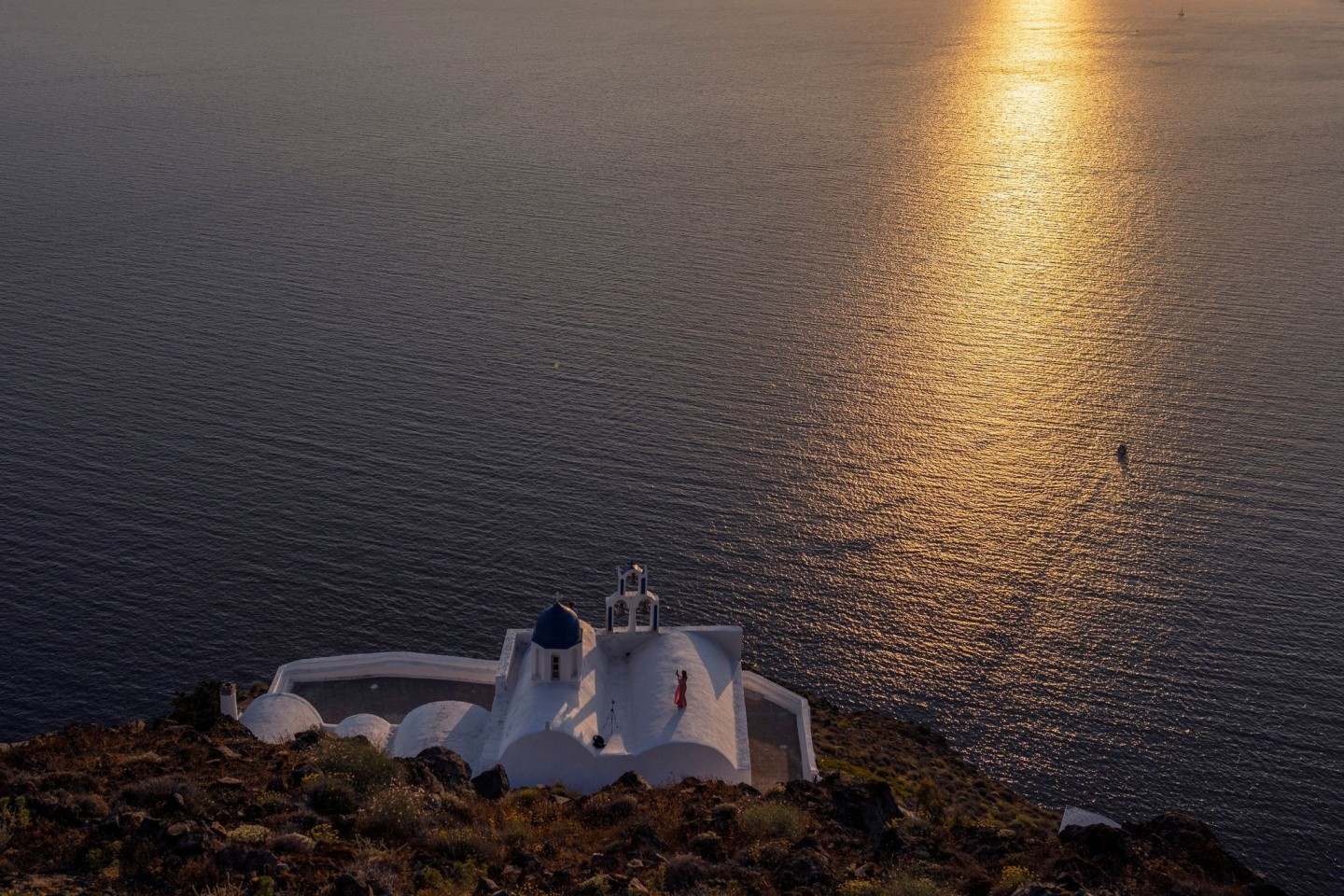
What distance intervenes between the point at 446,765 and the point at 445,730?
467 cm

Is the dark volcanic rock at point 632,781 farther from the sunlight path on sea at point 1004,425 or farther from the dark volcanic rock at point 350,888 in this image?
the sunlight path on sea at point 1004,425

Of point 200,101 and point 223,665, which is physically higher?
point 200,101

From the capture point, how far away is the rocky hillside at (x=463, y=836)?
2745cm

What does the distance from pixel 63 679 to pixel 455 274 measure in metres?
49.9

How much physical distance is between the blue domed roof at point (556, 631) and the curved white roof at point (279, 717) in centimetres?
871

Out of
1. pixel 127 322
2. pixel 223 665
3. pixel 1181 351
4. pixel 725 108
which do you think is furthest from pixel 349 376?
pixel 725 108

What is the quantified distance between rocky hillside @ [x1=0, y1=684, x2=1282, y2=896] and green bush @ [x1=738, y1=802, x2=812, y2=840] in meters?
0.04

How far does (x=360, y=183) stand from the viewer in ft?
397

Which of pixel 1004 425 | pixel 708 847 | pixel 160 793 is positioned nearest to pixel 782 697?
pixel 708 847

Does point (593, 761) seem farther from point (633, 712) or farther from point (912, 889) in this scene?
point (912, 889)

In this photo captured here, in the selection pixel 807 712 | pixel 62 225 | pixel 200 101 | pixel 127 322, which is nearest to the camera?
pixel 807 712

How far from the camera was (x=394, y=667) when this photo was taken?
5075cm

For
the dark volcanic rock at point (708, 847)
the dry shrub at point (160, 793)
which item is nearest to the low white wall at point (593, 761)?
the dark volcanic rock at point (708, 847)

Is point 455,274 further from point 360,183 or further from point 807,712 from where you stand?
point 807,712
